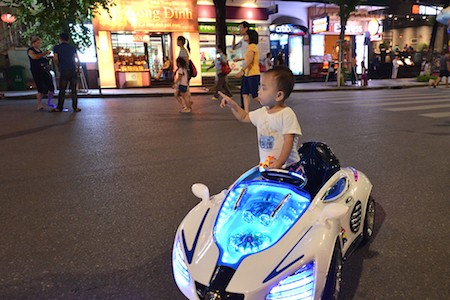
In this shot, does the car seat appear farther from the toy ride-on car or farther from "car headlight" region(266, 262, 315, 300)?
"car headlight" region(266, 262, 315, 300)

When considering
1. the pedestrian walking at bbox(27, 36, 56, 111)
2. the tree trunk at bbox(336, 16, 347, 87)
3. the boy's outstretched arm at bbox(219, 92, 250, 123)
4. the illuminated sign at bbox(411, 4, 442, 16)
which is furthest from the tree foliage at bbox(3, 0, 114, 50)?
the illuminated sign at bbox(411, 4, 442, 16)

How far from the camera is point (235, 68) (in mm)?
21438

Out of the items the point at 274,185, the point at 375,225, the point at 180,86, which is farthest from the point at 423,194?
the point at 180,86

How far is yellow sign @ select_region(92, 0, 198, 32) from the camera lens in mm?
18172

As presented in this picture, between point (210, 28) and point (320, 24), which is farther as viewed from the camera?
point (320, 24)

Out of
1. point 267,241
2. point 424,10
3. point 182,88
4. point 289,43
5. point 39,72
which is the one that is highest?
point 424,10

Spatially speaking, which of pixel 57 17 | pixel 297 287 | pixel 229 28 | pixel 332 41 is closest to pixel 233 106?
pixel 297 287

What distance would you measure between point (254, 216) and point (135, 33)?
1888 cm

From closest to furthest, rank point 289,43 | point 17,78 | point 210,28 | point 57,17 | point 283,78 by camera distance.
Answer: point 283,78, point 57,17, point 17,78, point 210,28, point 289,43

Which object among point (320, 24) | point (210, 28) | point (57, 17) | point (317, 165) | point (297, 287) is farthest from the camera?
point (320, 24)

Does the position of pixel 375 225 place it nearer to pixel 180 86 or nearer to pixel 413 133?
pixel 413 133

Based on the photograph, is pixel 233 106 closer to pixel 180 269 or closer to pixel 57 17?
pixel 180 269

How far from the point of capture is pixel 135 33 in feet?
62.8

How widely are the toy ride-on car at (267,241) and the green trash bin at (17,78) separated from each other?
19069 millimetres
